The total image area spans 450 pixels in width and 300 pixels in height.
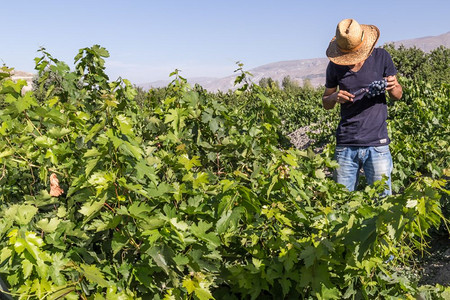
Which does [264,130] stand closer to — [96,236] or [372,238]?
[96,236]

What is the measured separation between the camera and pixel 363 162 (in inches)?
120

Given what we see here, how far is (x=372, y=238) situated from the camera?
1177 mm

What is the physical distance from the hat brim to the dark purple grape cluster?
0.21 m

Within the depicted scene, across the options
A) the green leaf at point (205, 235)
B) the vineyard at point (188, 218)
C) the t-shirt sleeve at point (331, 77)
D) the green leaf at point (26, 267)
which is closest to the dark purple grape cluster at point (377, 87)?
the t-shirt sleeve at point (331, 77)

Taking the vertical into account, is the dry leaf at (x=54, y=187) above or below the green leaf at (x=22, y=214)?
above

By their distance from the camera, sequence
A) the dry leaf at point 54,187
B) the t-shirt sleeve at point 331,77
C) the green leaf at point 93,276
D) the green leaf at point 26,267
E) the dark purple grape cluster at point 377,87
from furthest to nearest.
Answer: the t-shirt sleeve at point 331,77 < the dark purple grape cluster at point 377,87 < the dry leaf at point 54,187 < the green leaf at point 93,276 < the green leaf at point 26,267

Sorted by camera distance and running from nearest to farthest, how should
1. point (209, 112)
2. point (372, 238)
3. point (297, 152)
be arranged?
1. point (372, 238)
2. point (297, 152)
3. point (209, 112)

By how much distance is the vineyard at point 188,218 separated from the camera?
138 cm

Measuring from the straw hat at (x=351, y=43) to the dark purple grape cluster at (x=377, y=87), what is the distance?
21 centimetres

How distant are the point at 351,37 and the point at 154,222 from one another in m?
2.14

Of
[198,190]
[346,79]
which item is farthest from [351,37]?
[198,190]

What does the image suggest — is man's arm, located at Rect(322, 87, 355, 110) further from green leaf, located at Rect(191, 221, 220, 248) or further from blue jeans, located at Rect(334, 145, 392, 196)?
green leaf, located at Rect(191, 221, 220, 248)

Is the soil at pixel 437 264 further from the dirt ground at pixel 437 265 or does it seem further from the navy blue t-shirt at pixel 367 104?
the navy blue t-shirt at pixel 367 104

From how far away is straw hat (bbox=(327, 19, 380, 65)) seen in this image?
2862 millimetres
